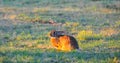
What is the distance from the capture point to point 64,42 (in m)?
11.0

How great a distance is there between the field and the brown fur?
0.72 feet

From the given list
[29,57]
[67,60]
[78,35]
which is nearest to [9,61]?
[29,57]

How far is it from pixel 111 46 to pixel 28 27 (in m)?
4.79

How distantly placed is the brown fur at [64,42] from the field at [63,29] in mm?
220

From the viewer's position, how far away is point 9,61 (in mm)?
9664

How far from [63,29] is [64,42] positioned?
4.84m

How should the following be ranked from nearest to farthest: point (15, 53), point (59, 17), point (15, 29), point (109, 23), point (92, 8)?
point (15, 53) → point (15, 29) → point (109, 23) → point (59, 17) → point (92, 8)

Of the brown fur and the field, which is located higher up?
the brown fur

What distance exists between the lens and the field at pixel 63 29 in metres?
10.2

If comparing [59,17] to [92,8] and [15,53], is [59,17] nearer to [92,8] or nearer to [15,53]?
[92,8]

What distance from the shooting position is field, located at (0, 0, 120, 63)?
401 inches

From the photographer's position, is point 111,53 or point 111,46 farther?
point 111,46

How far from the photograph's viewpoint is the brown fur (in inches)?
431

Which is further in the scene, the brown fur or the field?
the brown fur
